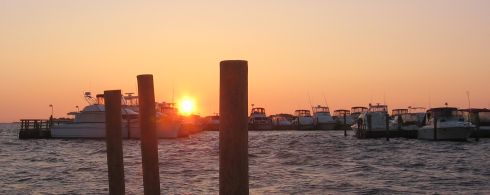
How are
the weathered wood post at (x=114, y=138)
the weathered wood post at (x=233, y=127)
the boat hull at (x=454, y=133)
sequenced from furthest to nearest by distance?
1. the boat hull at (x=454, y=133)
2. the weathered wood post at (x=114, y=138)
3. the weathered wood post at (x=233, y=127)

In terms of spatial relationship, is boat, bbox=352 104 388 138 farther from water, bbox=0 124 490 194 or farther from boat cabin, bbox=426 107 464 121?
water, bbox=0 124 490 194

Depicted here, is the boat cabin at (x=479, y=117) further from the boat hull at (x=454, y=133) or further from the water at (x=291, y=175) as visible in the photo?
the water at (x=291, y=175)

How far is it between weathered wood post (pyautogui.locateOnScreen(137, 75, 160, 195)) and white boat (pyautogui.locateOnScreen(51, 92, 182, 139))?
53484 mm

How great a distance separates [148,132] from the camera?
8984 mm

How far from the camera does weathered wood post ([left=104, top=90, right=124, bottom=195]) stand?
364 inches

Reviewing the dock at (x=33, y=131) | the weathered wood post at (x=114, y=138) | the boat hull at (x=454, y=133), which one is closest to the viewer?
the weathered wood post at (x=114, y=138)

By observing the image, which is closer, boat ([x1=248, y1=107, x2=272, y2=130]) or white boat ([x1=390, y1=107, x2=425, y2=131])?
white boat ([x1=390, y1=107, x2=425, y2=131])

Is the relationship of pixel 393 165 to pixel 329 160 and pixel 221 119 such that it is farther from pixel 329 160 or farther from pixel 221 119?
pixel 221 119

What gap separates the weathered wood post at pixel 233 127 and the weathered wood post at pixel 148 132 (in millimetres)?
2853

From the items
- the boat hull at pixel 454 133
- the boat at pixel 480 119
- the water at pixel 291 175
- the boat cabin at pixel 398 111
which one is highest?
the boat cabin at pixel 398 111

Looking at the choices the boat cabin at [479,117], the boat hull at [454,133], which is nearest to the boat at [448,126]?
the boat hull at [454,133]

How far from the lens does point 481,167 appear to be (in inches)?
1063

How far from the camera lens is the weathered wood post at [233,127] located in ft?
19.3

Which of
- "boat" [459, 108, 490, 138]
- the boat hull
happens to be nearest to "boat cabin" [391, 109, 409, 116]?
"boat" [459, 108, 490, 138]
